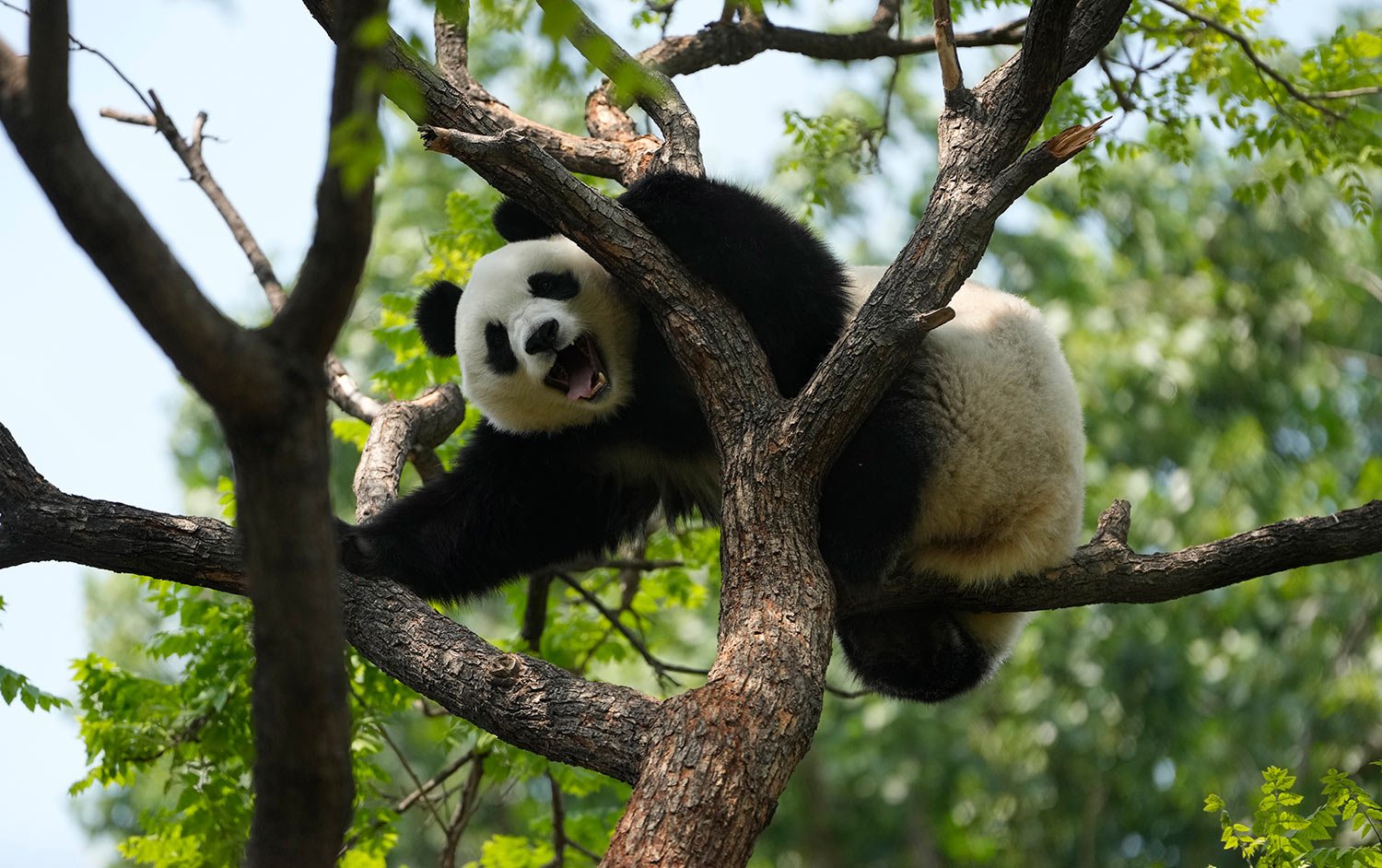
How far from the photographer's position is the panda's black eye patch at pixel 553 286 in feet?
15.1

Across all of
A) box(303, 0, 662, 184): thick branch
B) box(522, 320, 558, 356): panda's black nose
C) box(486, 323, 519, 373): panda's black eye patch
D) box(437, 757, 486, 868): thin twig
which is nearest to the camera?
box(303, 0, 662, 184): thick branch

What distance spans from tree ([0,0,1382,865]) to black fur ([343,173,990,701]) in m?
0.30

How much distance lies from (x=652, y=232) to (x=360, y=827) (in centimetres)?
306

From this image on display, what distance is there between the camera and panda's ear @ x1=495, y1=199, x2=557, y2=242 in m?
4.73

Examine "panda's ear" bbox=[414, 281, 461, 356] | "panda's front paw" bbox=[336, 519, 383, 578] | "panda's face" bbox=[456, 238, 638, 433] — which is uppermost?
"panda's ear" bbox=[414, 281, 461, 356]

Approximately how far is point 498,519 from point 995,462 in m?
1.90

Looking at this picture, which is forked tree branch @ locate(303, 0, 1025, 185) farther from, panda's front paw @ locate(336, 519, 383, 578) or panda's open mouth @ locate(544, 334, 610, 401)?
panda's front paw @ locate(336, 519, 383, 578)

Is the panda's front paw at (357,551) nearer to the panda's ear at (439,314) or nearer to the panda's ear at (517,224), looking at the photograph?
the panda's ear at (439,314)

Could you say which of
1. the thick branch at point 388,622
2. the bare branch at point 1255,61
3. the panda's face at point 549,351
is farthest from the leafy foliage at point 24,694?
the bare branch at point 1255,61

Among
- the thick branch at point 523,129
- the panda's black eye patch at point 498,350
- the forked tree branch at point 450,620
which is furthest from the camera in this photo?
the panda's black eye patch at point 498,350

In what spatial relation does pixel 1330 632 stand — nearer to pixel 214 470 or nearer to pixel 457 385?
pixel 457 385

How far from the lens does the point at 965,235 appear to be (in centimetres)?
362

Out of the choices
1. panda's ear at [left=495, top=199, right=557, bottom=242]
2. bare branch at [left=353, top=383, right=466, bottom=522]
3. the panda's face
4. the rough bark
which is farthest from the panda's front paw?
the rough bark

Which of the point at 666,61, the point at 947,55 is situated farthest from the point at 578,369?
the point at 666,61
